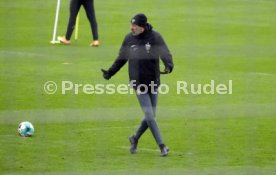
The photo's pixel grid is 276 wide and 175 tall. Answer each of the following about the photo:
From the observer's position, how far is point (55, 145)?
10148mm

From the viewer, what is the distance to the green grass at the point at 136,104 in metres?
9.41

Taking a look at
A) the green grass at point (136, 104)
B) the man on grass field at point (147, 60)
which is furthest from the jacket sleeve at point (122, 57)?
the green grass at point (136, 104)

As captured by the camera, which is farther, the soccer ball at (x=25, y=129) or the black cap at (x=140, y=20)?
the soccer ball at (x=25, y=129)

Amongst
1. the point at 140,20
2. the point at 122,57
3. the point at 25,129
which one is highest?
the point at 140,20

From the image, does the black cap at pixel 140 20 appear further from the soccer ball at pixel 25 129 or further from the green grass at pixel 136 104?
the soccer ball at pixel 25 129

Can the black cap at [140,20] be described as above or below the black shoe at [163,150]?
above

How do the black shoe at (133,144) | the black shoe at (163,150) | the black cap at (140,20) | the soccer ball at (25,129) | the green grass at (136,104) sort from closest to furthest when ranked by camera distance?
1. the black cap at (140,20)
2. the green grass at (136,104)
3. the black shoe at (163,150)
4. the black shoe at (133,144)
5. the soccer ball at (25,129)

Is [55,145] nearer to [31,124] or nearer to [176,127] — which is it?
[31,124]

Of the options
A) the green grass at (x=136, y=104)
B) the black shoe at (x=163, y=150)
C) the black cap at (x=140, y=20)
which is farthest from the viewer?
the black shoe at (x=163, y=150)

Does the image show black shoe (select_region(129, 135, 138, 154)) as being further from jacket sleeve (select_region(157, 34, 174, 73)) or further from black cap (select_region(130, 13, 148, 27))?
black cap (select_region(130, 13, 148, 27))

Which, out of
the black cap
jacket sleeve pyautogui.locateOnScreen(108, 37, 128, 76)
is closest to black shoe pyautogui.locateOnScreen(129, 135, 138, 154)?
jacket sleeve pyautogui.locateOnScreen(108, 37, 128, 76)

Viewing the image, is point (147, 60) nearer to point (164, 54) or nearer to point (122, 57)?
point (164, 54)

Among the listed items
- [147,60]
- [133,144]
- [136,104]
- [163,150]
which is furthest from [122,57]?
[136,104]

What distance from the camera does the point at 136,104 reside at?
12.7m
